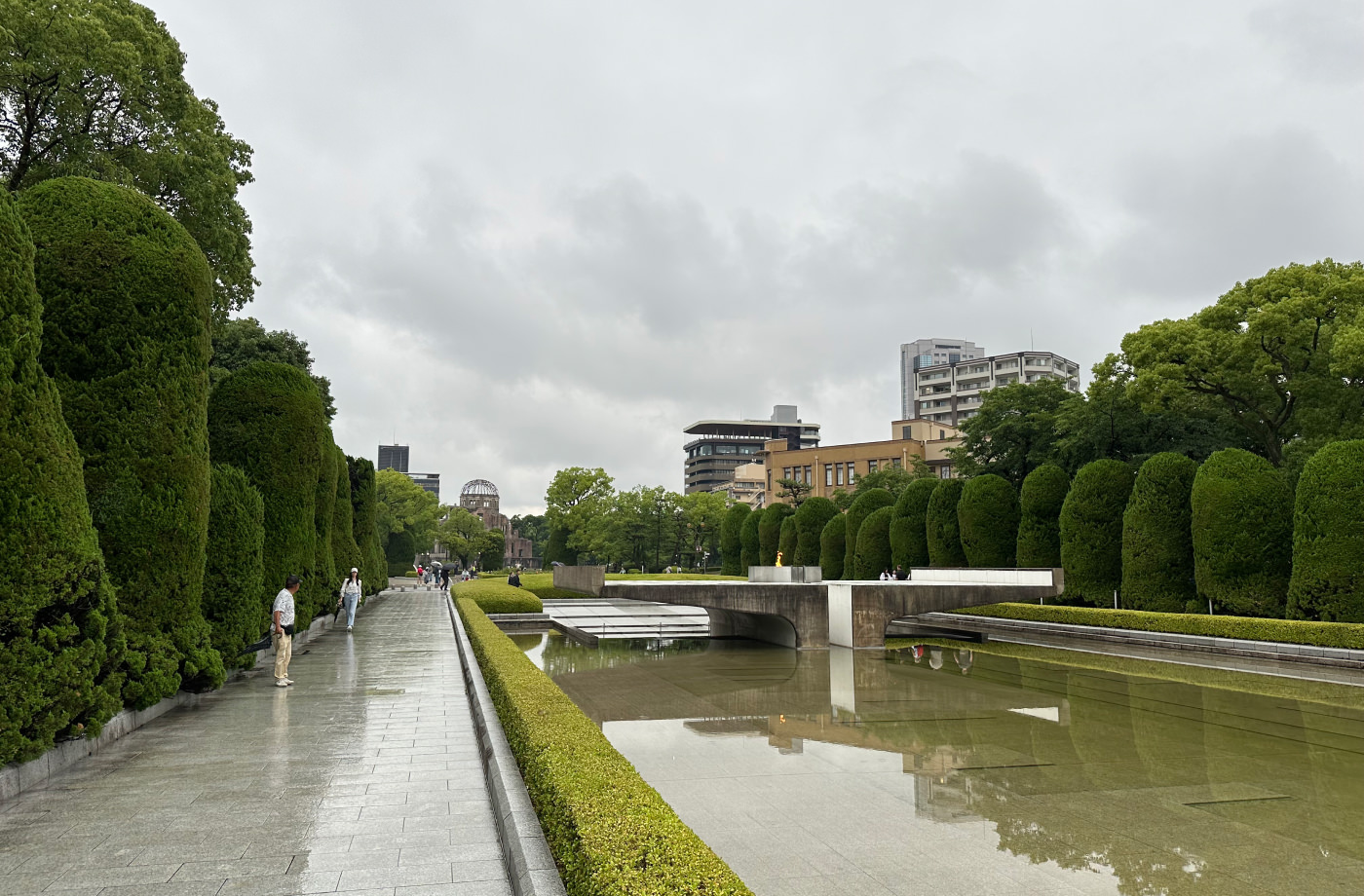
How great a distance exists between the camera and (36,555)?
683 centimetres

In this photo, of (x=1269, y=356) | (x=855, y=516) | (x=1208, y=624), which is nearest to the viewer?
(x=1208, y=624)

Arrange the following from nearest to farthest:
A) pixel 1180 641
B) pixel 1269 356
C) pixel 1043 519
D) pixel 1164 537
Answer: pixel 1180 641 → pixel 1164 537 → pixel 1269 356 → pixel 1043 519

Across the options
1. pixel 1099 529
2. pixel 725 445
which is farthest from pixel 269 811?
pixel 725 445

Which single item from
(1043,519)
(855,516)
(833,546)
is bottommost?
(833,546)

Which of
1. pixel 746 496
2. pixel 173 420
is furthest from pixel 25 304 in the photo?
pixel 746 496

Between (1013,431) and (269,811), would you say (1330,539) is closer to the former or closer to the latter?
(1013,431)

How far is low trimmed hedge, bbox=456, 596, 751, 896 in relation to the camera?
4215 millimetres

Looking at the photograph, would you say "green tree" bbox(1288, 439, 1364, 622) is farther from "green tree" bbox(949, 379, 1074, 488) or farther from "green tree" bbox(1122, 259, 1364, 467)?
"green tree" bbox(949, 379, 1074, 488)

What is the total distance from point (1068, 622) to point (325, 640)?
21.4 m

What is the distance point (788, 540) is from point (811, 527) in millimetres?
1930

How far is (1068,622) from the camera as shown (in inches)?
1051

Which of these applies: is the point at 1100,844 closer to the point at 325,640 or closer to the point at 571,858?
the point at 571,858

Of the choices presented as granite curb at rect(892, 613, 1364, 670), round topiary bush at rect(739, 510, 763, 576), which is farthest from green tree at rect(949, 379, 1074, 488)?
round topiary bush at rect(739, 510, 763, 576)

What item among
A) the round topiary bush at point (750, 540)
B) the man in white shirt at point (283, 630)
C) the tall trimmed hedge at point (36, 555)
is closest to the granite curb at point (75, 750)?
the tall trimmed hedge at point (36, 555)
